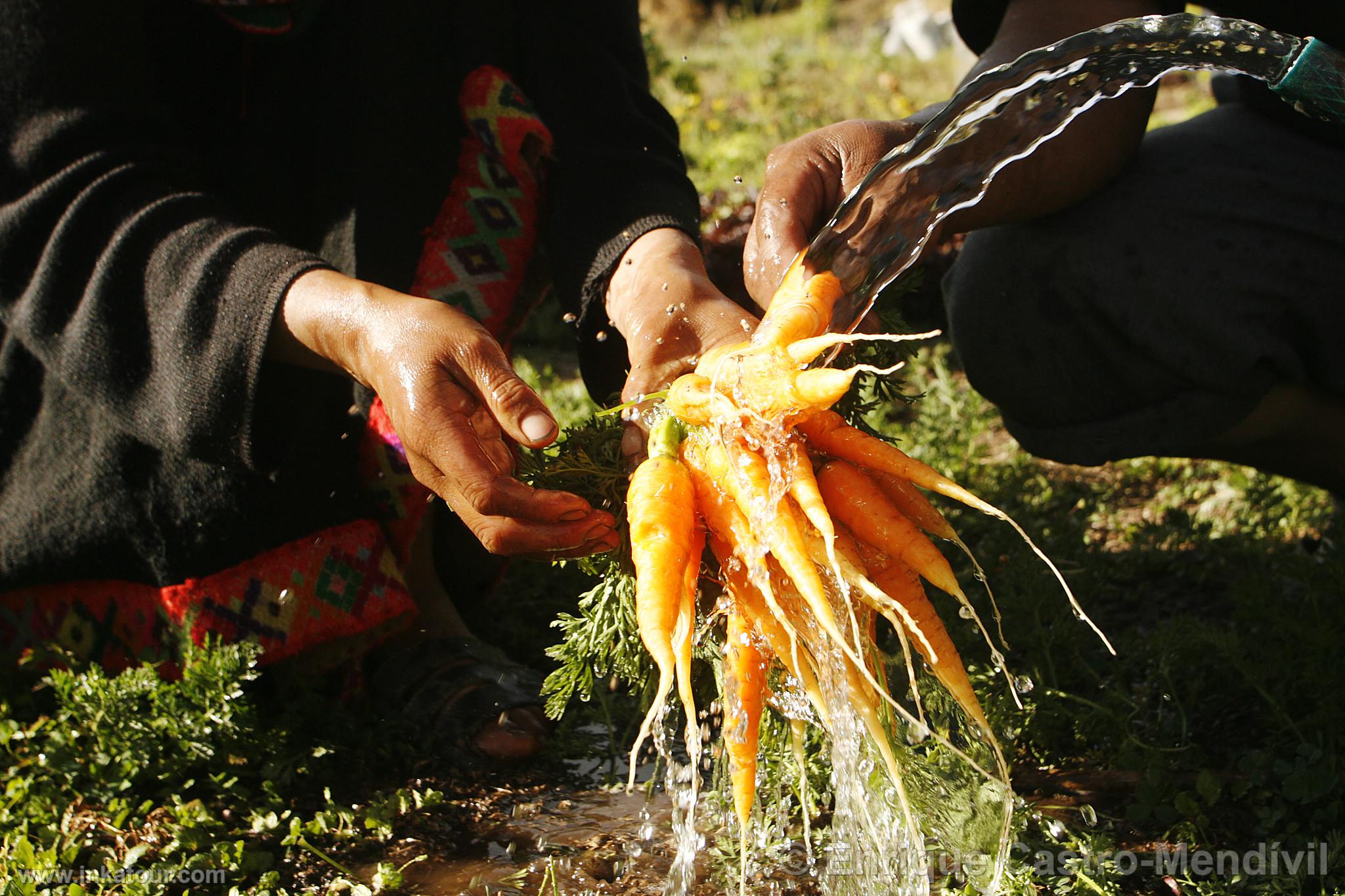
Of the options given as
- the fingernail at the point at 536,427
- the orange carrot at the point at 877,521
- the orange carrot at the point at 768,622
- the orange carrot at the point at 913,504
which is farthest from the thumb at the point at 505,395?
the orange carrot at the point at 913,504

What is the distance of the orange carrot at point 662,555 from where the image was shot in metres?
1.76

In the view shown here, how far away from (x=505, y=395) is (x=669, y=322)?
504mm

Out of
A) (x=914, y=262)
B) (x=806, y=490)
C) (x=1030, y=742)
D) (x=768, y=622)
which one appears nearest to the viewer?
(x=806, y=490)

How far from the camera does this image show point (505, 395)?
1.72 m

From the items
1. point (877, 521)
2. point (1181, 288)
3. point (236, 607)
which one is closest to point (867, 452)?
point (877, 521)

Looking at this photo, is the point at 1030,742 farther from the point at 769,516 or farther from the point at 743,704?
the point at 769,516

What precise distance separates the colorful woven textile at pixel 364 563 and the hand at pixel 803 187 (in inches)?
26.2

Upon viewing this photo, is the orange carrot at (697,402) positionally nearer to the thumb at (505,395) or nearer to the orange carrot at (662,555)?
the orange carrot at (662,555)

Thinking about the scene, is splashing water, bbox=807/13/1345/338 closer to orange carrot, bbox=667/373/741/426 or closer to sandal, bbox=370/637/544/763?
orange carrot, bbox=667/373/741/426

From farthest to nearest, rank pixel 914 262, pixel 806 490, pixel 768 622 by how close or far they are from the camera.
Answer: pixel 914 262 < pixel 768 622 < pixel 806 490

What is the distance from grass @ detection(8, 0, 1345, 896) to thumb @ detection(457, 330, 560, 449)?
867 mm

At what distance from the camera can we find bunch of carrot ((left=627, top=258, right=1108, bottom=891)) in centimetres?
179

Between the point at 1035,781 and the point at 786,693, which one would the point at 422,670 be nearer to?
the point at 786,693

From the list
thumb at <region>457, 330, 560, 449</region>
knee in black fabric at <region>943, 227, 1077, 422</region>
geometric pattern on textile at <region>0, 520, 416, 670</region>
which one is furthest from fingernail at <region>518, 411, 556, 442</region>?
knee in black fabric at <region>943, 227, 1077, 422</region>
